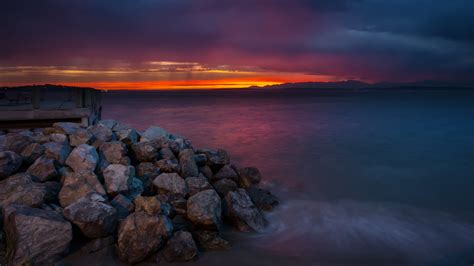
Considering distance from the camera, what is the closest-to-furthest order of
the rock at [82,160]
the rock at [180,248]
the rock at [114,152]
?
the rock at [180,248], the rock at [82,160], the rock at [114,152]

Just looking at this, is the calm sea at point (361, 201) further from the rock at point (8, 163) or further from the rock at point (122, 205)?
the rock at point (8, 163)

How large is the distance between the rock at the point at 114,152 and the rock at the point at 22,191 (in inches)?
67.5

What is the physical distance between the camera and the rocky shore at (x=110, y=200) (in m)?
4.35

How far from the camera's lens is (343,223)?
650 centimetres

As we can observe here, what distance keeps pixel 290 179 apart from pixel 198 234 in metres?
5.02

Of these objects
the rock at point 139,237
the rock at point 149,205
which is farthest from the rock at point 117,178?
the rock at point 139,237

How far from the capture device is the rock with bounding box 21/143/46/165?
6.28m

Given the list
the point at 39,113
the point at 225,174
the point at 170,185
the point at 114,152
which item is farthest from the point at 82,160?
the point at 39,113

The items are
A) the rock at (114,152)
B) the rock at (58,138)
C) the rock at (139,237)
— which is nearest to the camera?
the rock at (139,237)

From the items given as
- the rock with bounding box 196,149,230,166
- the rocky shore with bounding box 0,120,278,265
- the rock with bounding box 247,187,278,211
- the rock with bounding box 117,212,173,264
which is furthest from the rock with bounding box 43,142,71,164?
the rock with bounding box 247,187,278,211

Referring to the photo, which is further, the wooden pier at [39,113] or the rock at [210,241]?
the wooden pier at [39,113]

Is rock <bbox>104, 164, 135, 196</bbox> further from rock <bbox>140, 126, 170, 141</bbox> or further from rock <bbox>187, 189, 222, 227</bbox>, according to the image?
rock <bbox>140, 126, 170, 141</bbox>

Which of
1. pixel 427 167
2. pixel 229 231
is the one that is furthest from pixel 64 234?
pixel 427 167

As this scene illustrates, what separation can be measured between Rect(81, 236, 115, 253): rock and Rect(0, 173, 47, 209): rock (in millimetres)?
1023
